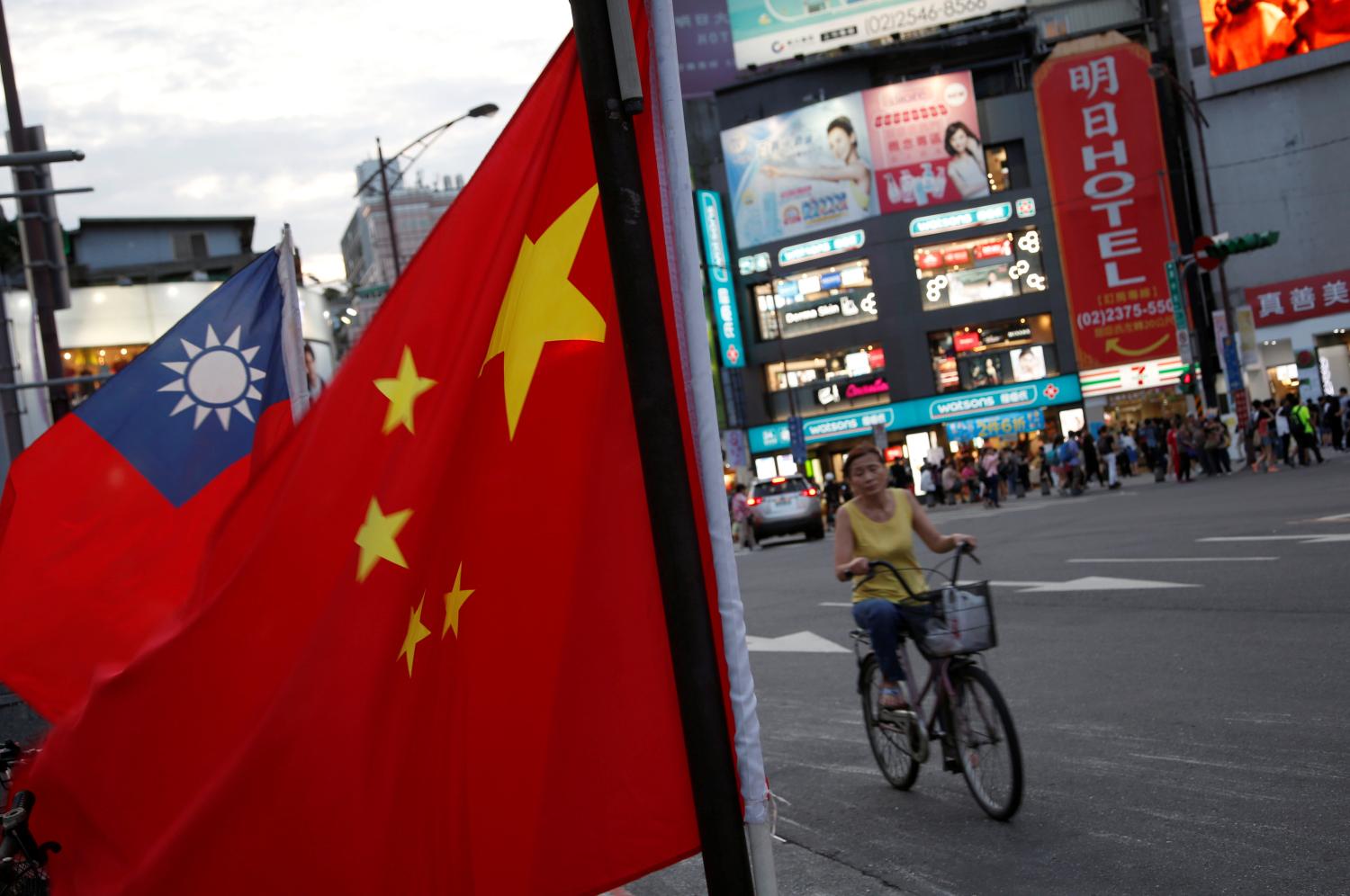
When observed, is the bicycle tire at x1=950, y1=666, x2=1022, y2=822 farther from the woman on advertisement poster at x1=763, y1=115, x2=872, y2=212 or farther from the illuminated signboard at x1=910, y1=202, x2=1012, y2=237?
the woman on advertisement poster at x1=763, y1=115, x2=872, y2=212

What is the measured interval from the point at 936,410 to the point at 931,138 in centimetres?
1132

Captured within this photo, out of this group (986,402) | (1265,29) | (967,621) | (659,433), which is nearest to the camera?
(659,433)

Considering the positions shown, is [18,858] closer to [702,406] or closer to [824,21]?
[702,406]

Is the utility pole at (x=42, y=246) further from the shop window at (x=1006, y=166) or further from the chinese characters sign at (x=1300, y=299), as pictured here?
the shop window at (x=1006, y=166)

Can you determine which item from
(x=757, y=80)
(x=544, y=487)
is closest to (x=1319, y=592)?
(x=544, y=487)


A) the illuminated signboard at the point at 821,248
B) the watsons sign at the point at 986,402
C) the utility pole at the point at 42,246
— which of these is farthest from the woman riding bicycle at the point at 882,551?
the illuminated signboard at the point at 821,248

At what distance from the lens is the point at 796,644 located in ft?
43.9

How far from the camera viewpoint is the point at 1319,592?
11062mm

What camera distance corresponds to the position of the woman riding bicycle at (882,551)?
6750mm

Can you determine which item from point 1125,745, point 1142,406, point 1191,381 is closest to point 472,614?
point 1125,745

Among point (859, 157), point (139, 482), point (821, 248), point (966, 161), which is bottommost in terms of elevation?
point (139, 482)

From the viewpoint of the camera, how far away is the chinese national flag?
3.11m

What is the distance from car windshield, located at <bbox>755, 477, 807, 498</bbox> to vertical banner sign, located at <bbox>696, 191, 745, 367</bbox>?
28685 mm

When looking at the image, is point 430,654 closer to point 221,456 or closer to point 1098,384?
point 221,456
